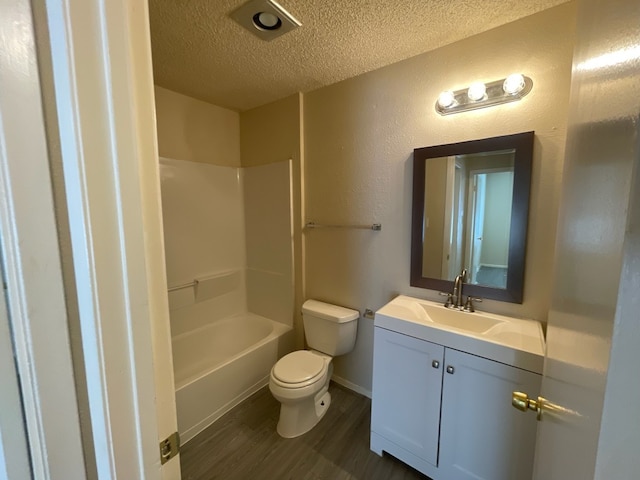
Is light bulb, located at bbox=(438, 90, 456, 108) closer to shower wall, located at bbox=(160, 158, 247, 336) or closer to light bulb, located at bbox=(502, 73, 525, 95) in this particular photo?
light bulb, located at bbox=(502, 73, 525, 95)

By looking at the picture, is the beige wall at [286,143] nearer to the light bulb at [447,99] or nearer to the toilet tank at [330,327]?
the toilet tank at [330,327]

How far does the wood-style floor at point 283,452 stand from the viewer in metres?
1.47

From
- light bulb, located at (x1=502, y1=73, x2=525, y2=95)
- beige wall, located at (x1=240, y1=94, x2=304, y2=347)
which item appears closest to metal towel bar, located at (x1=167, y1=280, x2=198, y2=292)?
beige wall, located at (x1=240, y1=94, x2=304, y2=347)

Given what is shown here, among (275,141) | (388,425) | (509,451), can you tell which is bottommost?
(388,425)

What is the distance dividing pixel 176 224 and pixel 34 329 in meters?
2.00

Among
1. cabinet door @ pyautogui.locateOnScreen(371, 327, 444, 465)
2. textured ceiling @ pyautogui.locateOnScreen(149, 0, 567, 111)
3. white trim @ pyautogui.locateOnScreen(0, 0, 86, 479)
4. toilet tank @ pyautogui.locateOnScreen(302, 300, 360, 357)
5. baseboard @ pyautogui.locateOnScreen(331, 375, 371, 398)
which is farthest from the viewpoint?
baseboard @ pyautogui.locateOnScreen(331, 375, 371, 398)

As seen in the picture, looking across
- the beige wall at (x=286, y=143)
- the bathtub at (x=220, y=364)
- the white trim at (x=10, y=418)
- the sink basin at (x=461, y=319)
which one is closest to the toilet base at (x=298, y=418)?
the bathtub at (x=220, y=364)

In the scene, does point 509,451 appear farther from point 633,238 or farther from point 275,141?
point 275,141

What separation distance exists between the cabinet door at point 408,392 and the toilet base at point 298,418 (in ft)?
1.42

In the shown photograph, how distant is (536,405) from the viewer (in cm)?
73

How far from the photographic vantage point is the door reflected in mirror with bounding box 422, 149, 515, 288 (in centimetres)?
146

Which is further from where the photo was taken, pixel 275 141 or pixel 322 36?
pixel 275 141

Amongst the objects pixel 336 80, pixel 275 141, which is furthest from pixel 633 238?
pixel 275 141

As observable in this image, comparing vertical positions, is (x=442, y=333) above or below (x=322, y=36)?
below
